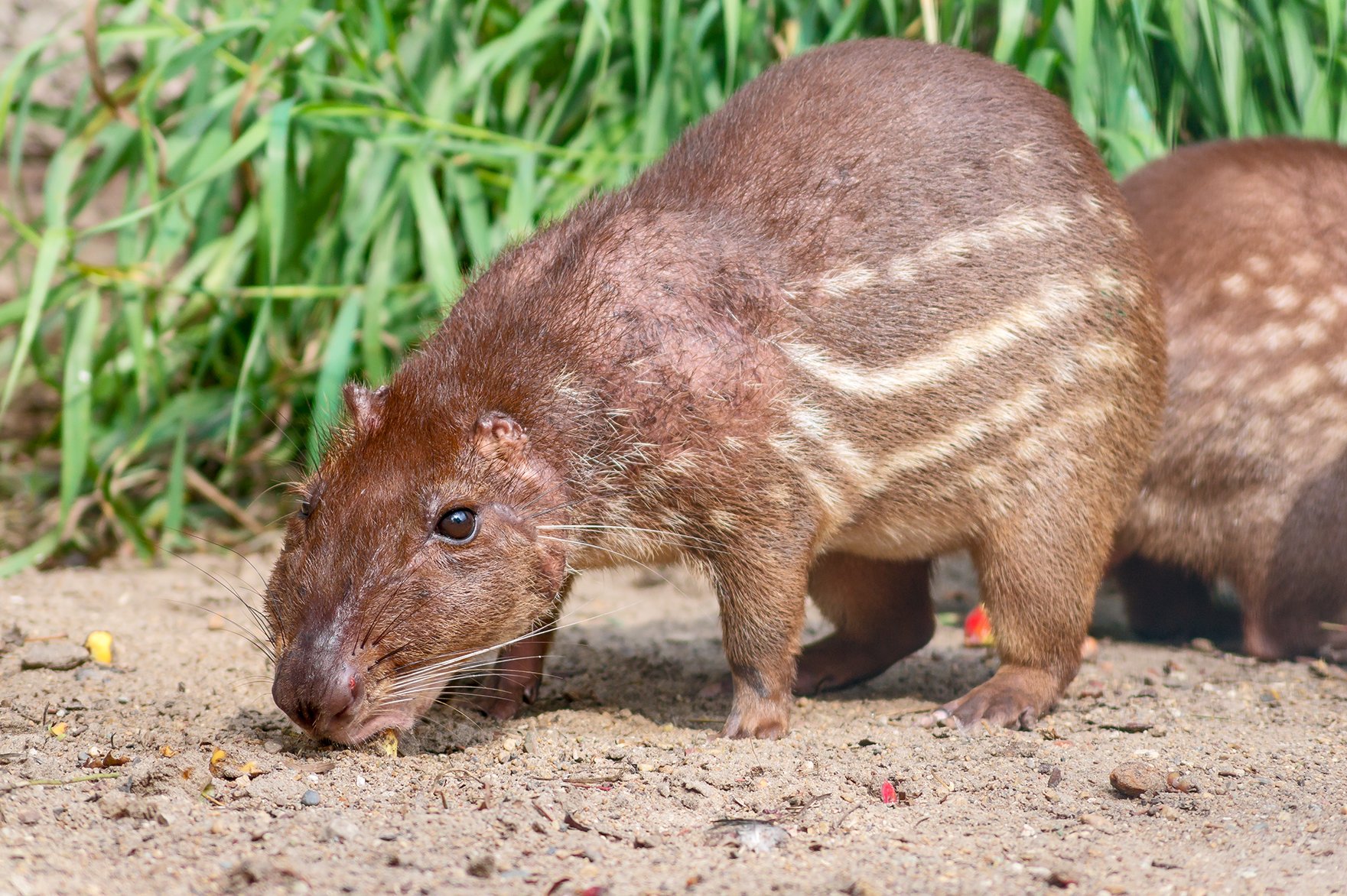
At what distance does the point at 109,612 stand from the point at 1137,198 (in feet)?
11.2

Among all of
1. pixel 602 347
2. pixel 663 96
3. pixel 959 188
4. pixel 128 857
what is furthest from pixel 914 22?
pixel 128 857

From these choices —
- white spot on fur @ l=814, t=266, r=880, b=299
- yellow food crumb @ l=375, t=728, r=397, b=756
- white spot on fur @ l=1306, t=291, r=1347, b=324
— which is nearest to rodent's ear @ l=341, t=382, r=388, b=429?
yellow food crumb @ l=375, t=728, r=397, b=756

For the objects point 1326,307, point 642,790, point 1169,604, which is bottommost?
point 1169,604

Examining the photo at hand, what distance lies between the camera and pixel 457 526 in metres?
3.26

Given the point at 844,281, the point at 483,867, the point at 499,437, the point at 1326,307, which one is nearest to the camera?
the point at 483,867

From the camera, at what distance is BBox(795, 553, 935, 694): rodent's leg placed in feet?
14.0

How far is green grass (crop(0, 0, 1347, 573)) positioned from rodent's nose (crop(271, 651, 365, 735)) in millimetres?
1882

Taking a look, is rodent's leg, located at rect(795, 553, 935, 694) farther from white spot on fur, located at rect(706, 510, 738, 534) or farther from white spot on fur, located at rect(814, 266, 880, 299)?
white spot on fur, located at rect(814, 266, 880, 299)

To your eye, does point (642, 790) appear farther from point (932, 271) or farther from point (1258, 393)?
point (1258, 393)

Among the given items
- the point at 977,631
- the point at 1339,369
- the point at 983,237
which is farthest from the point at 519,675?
the point at 1339,369

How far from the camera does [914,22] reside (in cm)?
521

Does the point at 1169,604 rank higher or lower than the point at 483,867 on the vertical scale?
lower

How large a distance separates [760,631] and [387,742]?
0.90 m

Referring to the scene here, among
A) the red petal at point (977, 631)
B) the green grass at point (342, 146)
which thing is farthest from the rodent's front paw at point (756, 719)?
the green grass at point (342, 146)
